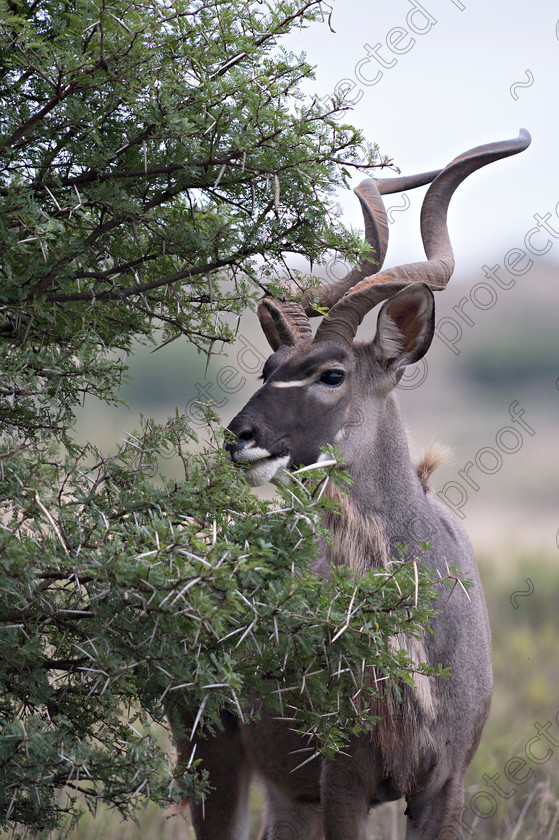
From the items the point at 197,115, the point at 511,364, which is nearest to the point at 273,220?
the point at 197,115

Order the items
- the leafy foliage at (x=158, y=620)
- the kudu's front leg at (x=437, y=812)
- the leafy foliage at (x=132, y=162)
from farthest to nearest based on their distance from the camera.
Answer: the kudu's front leg at (x=437, y=812) < the leafy foliage at (x=132, y=162) < the leafy foliage at (x=158, y=620)

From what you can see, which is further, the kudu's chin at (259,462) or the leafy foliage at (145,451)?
the kudu's chin at (259,462)

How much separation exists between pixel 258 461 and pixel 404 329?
1.15 meters

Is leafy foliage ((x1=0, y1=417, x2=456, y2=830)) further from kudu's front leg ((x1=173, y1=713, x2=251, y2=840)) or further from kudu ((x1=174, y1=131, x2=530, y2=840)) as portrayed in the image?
kudu's front leg ((x1=173, y1=713, x2=251, y2=840))

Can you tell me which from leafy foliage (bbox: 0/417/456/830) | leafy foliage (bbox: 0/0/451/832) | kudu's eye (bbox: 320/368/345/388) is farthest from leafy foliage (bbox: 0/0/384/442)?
kudu's eye (bbox: 320/368/345/388)

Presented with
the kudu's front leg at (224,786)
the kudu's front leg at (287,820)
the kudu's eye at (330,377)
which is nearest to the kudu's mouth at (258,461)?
the kudu's eye at (330,377)

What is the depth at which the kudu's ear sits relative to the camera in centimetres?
515

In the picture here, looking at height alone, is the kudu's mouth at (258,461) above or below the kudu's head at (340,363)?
below

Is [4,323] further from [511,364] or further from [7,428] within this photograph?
[511,364]

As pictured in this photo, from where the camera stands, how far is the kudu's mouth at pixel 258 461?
4711 millimetres

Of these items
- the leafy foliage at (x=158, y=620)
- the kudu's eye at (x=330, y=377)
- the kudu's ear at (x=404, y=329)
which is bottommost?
the leafy foliage at (x=158, y=620)

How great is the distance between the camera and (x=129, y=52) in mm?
3598

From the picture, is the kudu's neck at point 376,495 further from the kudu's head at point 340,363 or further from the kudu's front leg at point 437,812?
the kudu's front leg at point 437,812

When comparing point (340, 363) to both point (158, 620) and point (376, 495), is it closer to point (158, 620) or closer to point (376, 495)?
point (376, 495)
